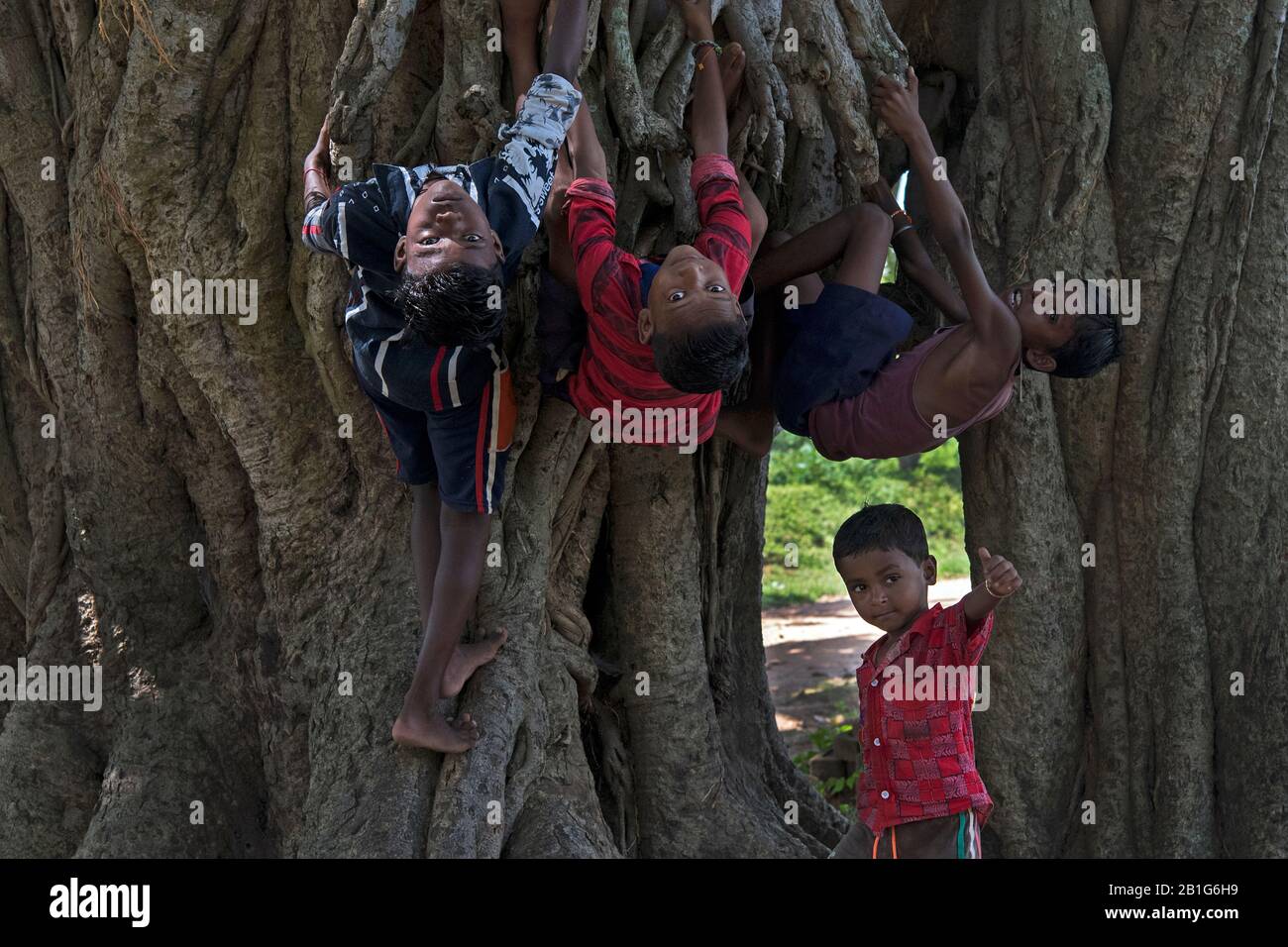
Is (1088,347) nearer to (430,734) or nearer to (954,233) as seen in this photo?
(954,233)

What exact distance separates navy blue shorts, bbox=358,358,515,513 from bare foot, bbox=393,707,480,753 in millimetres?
521

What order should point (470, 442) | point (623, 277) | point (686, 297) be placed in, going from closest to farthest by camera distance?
point (686, 297), point (623, 277), point (470, 442)

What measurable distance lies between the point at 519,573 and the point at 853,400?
3.24ft

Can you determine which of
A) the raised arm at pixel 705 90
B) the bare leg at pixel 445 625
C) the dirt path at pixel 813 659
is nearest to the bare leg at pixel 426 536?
the bare leg at pixel 445 625

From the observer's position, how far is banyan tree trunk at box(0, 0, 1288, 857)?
12.4 ft

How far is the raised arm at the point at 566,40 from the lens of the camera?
11.1ft

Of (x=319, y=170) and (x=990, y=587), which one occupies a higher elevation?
(x=319, y=170)

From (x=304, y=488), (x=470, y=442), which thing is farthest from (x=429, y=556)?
(x=304, y=488)

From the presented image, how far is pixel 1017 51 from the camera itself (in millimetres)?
4445

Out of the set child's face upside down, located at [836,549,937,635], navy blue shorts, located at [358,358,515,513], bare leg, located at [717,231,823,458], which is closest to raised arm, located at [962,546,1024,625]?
child's face upside down, located at [836,549,937,635]

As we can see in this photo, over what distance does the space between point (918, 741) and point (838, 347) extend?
3.43ft

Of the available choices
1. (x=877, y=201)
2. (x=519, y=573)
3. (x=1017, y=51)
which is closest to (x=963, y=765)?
(x=519, y=573)

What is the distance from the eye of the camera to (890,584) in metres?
3.39

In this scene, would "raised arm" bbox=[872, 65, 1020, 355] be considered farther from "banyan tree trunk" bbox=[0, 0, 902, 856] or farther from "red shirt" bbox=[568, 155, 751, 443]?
"red shirt" bbox=[568, 155, 751, 443]
